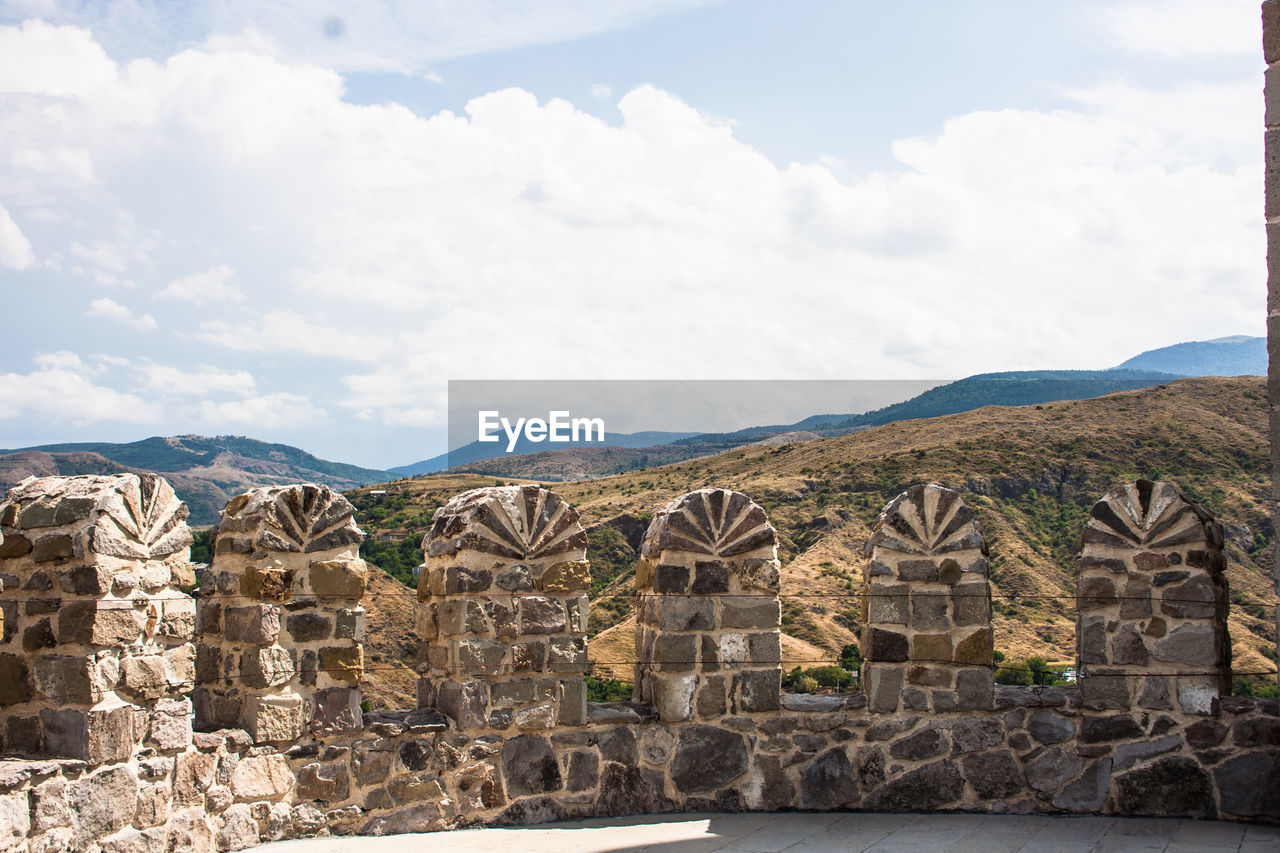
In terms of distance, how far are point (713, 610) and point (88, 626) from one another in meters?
3.86

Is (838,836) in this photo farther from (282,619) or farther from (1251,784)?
(282,619)

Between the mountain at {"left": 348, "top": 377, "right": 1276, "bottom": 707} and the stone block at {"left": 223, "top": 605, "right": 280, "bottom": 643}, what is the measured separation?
8.55 m

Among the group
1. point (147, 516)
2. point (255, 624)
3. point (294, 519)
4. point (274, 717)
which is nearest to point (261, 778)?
point (274, 717)

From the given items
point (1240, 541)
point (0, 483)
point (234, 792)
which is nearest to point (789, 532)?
point (1240, 541)

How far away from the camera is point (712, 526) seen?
7.72 metres

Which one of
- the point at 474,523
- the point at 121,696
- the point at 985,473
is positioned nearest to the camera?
the point at 121,696

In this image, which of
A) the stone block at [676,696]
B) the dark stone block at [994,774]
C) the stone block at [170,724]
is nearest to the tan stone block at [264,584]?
the stone block at [170,724]

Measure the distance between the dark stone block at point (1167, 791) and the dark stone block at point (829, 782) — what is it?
178 centimetres

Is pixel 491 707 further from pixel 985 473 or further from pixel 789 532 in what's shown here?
pixel 985 473

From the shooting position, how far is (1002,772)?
25.1 feet

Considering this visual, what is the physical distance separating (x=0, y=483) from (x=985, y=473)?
64004 millimetres

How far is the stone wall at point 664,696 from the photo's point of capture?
261 inches

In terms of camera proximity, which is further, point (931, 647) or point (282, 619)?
point (931, 647)

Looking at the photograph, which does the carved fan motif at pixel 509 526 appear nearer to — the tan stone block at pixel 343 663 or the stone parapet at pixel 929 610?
the tan stone block at pixel 343 663
